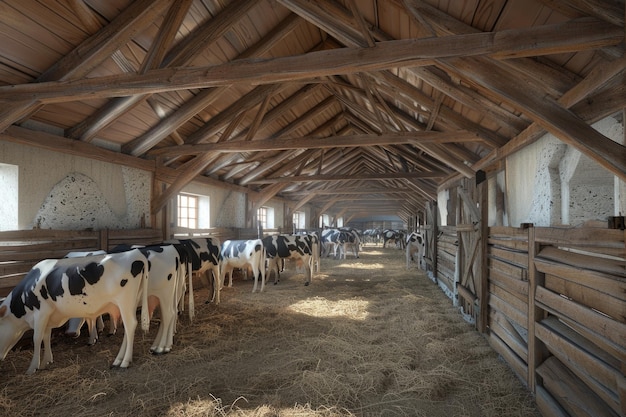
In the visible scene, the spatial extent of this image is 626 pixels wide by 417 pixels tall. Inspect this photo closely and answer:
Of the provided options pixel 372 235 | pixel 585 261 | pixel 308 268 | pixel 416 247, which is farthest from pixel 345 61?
pixel 372 235

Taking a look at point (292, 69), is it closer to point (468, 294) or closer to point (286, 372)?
point (286, 372)

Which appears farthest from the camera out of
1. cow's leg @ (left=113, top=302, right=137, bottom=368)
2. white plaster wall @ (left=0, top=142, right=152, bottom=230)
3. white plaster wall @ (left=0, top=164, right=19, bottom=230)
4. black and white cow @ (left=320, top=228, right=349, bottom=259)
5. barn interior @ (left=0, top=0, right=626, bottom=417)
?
black and white cow @ (left=320, top=228, right=349, bottom=259)

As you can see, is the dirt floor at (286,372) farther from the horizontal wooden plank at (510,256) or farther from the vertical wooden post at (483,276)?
the horizontal wooden plank at (510,256)

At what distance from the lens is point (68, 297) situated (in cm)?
366

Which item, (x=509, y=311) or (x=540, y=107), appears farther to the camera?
(x=509, y=311)

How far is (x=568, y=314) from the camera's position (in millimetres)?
2469

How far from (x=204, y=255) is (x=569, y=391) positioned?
18.7 feet

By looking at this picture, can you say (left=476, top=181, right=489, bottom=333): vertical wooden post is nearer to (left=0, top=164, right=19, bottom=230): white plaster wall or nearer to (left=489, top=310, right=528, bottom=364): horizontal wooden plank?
(left=489, top=310, right=528, bottom=364): horizontal wooden plank

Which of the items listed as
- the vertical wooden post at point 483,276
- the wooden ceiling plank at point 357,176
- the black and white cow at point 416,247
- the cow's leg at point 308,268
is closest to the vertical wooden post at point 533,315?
the vertical wooden post at point 483,276

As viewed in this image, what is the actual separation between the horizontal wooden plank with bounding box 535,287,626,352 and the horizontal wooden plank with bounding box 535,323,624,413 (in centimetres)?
16

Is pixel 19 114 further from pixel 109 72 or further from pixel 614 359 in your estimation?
pixel 614 359

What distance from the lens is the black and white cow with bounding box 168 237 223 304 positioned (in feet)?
20.4

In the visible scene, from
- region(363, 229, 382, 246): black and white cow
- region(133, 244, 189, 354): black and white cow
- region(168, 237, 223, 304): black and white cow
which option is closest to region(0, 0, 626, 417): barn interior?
region(168, 237, 223, 304): black and white cow

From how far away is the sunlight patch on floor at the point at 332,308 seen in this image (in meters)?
5.94
